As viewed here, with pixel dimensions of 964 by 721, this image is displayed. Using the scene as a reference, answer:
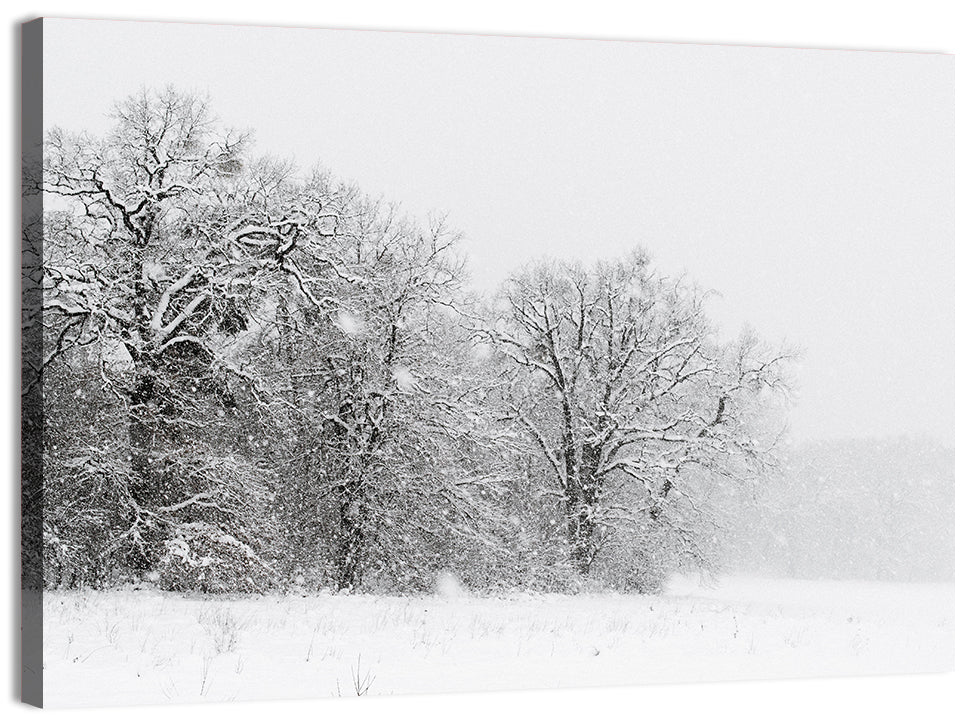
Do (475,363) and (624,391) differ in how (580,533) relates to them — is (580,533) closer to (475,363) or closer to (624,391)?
(624,391)

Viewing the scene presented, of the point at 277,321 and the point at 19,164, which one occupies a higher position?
the point at 19,164

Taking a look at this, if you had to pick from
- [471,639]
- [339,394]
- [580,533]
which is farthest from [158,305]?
[580,533]

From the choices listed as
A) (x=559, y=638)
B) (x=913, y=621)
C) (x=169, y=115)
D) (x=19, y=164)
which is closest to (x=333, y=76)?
(x=169, y=115)

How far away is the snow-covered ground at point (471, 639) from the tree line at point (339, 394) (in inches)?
9.1

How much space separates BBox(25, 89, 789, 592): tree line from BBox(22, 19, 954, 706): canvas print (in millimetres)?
27

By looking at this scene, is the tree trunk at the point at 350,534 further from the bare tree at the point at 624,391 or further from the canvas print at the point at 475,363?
the bare tree at the point at 624,391

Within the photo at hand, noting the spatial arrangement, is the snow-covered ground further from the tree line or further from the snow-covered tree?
the snow-covered tree

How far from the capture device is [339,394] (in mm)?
12219

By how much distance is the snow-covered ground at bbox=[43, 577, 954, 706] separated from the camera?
10.7 m

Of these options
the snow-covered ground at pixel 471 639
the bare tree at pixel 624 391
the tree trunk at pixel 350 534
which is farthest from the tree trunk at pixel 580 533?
the tree trunk at pixel 350 534

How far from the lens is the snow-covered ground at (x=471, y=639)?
10688 mm

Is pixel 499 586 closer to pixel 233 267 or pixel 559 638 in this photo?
pixel 559 638

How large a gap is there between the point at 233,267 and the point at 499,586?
325cm

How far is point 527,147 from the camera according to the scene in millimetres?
12516
